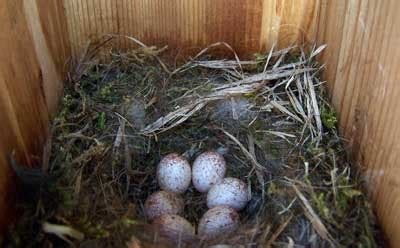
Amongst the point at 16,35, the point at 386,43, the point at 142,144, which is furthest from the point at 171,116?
the point at 386,43

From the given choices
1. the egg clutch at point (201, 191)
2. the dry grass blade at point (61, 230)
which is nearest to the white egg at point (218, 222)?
the egg clutch at point (201, 191)

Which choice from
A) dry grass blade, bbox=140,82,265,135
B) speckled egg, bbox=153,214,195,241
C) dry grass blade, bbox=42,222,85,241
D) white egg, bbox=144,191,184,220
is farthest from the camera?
dry grass blade, bbox=140,82,265,135

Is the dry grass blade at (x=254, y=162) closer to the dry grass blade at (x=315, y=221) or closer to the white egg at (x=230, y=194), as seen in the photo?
the white egg at (x=230, y=194)

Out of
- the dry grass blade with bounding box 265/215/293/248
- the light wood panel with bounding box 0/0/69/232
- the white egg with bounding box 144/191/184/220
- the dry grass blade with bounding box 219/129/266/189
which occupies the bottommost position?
the white egg with bounding box 144/191/184/220

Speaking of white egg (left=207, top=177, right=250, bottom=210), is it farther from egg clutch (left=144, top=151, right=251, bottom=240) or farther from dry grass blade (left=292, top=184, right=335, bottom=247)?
dry grass blade (left=292, top=184, right=335, bottom=247)

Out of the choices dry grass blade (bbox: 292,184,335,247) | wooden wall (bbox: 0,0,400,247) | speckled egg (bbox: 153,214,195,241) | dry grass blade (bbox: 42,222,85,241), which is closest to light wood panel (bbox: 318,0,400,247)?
wooden wall (bbox: 0,0,400,247)

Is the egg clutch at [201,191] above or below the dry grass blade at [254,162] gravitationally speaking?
below

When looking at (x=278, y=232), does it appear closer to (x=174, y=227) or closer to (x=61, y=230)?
(x=174, y=227)

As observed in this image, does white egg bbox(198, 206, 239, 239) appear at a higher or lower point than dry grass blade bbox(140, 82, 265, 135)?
lower
